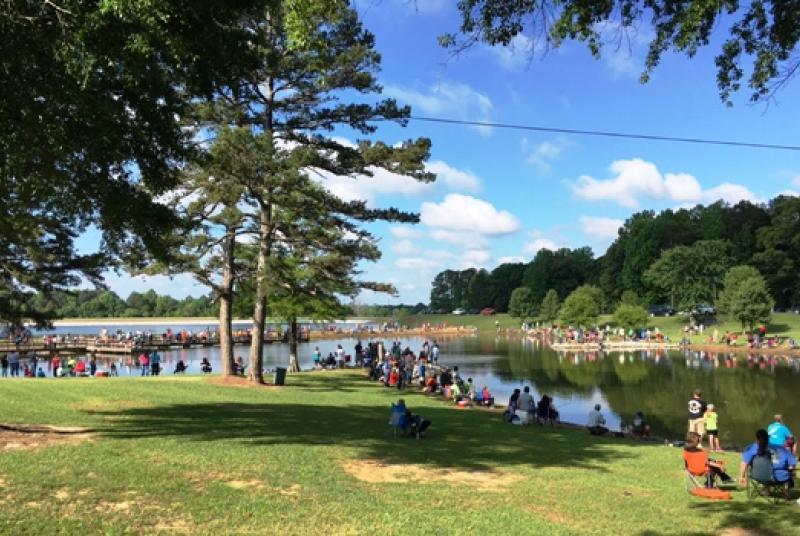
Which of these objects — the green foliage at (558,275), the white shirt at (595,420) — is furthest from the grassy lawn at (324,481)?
the green foliage at (558,275)

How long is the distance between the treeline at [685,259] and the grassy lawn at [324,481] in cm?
7212

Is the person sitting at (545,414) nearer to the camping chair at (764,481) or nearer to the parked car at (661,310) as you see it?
the camping chair at (764,481)

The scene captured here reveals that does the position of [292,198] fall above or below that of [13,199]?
above

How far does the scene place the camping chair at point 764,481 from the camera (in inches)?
374

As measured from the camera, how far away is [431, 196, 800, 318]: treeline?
3260 inches

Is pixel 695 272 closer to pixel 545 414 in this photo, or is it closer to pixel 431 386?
pixel 431 386

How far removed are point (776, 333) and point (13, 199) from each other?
67633 millimetres

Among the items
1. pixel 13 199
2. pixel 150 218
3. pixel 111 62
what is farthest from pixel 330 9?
pixel 13 199

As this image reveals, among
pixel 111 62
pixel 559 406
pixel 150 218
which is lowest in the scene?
pixel 559 406

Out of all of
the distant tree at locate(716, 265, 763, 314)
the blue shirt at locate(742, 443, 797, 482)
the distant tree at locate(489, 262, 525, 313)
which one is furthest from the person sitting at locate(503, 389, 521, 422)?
the distant tree at locate(489, 262, 525, 313)

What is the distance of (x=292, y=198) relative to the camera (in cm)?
1975

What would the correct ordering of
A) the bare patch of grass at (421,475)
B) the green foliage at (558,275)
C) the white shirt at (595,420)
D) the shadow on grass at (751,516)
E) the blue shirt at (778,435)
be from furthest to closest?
the green foliage at (558,275), the white shirt at (595,420), the blue shirt at (778,435), the bare patch of grass at (421,475), the shadow on grass at (751,516)

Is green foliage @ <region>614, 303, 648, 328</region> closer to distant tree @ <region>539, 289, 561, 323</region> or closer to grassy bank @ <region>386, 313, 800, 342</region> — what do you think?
grassy bank @ <region>386, 313, 800, 342</region>

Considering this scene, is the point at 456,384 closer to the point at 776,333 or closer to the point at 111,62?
the point at 111,62
